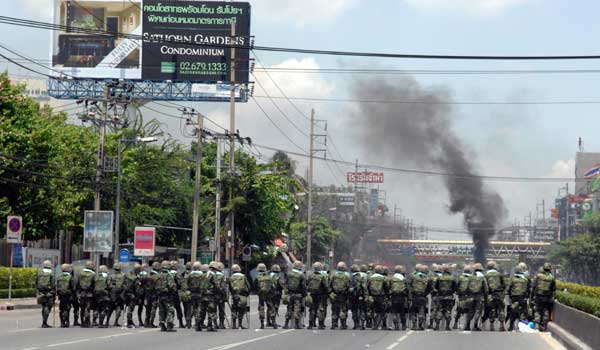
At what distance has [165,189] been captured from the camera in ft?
230

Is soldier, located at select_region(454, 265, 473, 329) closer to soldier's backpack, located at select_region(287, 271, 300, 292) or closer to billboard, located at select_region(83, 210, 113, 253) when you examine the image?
soldier's backpack, located at select_region(287, 271, 300, 292)

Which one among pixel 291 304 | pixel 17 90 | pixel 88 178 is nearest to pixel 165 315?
pixel 291 304

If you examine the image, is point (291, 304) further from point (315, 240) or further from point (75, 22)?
point (315, 240)

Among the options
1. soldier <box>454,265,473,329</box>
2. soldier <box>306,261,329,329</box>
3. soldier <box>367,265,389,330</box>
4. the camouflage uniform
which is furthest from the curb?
the camouflage uniform

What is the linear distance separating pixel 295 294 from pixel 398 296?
3.01m

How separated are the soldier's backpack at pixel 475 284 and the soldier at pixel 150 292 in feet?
29.2

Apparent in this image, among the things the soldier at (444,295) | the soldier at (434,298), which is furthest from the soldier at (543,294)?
the soldier at (434,298)

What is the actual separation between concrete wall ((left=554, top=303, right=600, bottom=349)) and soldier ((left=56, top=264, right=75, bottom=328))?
43.6 feet

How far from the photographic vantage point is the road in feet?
70.7

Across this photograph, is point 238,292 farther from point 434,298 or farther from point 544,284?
point 544,284

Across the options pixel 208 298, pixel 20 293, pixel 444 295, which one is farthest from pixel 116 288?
pixel 20 293

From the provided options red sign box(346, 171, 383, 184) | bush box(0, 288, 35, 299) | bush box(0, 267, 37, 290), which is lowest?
bush box(0, 288, 35, 299)

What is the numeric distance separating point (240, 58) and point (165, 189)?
10.9 meters

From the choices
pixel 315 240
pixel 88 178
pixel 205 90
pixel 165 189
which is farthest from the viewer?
pixel 315 240
